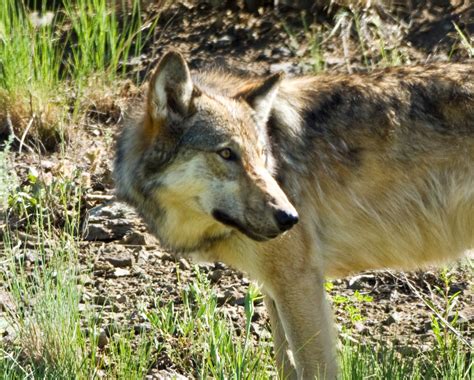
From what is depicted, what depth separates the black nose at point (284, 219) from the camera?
15.6ft

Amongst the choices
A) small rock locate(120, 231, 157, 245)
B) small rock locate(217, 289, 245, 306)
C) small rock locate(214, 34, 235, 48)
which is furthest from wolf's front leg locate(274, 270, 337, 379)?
small rock locate(214, 34, 235, 48)

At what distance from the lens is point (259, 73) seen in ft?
27.0

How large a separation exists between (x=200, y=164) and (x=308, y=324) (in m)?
1.03

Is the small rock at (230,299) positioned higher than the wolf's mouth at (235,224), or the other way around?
the wolf's mouth at (235,224)

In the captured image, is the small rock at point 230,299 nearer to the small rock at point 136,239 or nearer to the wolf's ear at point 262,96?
the small rock at point 136,239

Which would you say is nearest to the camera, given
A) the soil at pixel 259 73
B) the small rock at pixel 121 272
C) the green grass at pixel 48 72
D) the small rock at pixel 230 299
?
the soil at pixel 259 73

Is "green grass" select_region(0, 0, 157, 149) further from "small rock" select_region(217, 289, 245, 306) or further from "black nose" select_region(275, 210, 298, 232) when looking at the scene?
"black nose" select_region(275, 210, 298, 232)

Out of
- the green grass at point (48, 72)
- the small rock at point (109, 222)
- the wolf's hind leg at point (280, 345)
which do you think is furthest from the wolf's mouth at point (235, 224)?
the green grass at point (48, 72)

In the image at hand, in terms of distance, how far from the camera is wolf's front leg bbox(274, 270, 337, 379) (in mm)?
5137

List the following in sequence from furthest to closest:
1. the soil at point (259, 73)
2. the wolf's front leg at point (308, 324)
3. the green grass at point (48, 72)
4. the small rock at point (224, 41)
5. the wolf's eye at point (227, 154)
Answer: the small rock at point (224, 41), the green grass at point (48, 72), the soil at point (259, 73), the wolf's front leg at point (308, 324), the wolf's eye at point (227, 154)

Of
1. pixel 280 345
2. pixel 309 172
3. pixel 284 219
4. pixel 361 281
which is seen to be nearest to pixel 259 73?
pixel 361 281

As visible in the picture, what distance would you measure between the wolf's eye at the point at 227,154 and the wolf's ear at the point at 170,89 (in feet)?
0.98

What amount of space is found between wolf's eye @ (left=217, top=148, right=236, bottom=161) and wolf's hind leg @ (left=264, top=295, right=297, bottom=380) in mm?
1030

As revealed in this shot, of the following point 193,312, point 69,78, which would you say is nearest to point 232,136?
point 193,312
